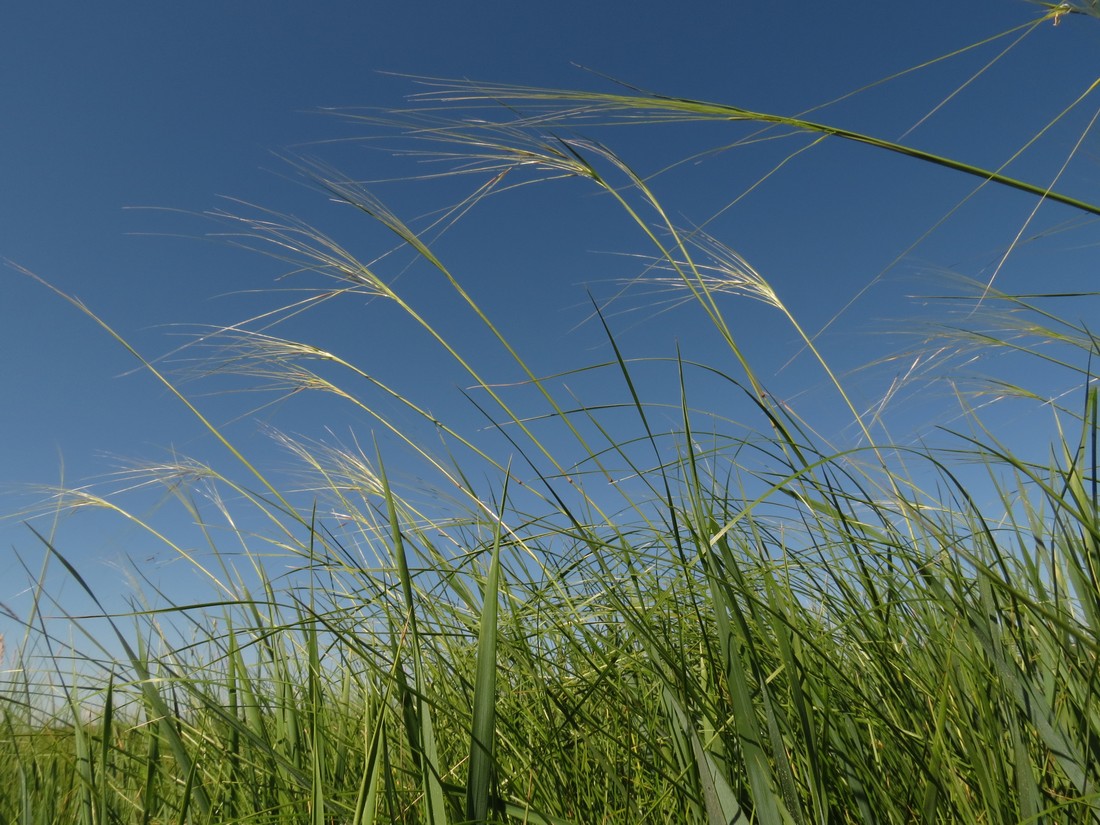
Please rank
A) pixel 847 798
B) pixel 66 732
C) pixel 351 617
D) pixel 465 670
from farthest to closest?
pixel 66 732
pixel 465 670
pixel 351 617
pixel 847 798

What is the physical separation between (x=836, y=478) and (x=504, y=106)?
803 mm

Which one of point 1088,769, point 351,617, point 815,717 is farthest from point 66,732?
point 1088,769

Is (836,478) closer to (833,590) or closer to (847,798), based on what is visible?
(833,590)

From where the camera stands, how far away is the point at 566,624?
44.2 inches

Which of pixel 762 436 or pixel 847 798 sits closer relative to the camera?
pixel 847 798

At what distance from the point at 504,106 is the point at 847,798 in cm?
103

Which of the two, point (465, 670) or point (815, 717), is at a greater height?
point (465, 670)

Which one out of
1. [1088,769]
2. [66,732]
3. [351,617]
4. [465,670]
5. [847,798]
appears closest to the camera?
[1088,769]

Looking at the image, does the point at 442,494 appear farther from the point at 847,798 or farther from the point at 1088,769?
the point at 1088,769

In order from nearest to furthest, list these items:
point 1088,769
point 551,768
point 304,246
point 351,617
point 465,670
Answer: point 1088,769 → point 551,768 → point 351,617 → point 465,670 → point 304,246

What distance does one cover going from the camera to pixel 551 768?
1.03 m

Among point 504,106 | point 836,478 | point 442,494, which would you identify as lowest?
point 836,478

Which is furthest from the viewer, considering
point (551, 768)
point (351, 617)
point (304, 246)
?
point (304, 246)

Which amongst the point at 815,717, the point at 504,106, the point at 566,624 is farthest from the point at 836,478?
the point at 504,106
